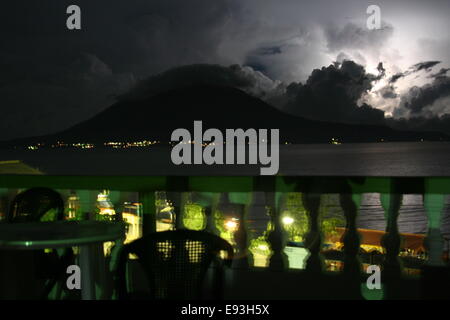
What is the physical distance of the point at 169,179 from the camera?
9.95ft

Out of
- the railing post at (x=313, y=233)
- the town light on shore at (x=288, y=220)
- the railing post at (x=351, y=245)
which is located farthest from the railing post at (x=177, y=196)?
the railing post at (x=351, y=245)

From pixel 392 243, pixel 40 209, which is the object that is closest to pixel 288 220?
pixel 392 243

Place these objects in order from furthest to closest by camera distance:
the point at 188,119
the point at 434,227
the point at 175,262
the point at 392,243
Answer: the point at 188,119, the point at 392,243, the point at 434,227, the point at 175,262

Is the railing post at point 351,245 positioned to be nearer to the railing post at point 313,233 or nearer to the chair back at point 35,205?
the railing post at point 313,233

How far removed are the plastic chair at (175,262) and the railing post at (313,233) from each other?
115 cm

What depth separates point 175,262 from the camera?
72.2 inches

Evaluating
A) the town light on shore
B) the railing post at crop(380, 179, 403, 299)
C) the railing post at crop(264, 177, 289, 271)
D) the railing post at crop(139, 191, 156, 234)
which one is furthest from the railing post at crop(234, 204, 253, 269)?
the railing post at crop(380, 179, 403, 299)

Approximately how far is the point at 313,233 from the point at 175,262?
1.34 m

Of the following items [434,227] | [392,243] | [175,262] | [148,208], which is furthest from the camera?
[148,208]

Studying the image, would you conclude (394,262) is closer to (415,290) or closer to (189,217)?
(415,290)

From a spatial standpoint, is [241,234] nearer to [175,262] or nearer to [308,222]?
[308,222]

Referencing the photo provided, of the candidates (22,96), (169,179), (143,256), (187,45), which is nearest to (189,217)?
(169,179)

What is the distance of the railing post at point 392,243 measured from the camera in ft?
9.13

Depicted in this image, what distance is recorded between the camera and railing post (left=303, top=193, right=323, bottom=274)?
9.43 ft
